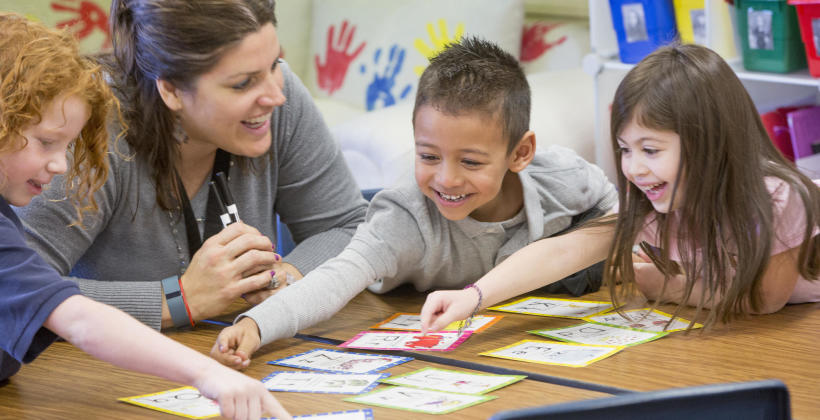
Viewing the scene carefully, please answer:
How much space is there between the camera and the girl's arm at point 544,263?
1.28 metres

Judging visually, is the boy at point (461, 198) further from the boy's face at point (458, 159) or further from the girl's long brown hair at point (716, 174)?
the girl's long brown hair at point (716, 174)

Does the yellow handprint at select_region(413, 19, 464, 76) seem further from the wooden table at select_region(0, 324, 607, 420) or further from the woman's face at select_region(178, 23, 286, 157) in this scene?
the wooden table at select_region(0, 324, 607, 420)

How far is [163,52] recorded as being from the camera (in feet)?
4.37

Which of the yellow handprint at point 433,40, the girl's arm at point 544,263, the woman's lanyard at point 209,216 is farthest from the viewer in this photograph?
the yellow handprint at point 433,40

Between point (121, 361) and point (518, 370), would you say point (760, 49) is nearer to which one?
point (518, 370)

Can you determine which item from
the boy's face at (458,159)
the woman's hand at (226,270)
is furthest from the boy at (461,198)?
the woman's hand at (226,270)

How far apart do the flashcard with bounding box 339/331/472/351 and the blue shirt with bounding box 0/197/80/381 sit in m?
0.40

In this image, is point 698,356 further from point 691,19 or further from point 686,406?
point 691,19

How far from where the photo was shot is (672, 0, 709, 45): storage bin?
2580mm

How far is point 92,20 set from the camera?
306 cm

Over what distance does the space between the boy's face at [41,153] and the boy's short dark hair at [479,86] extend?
20.7 inches

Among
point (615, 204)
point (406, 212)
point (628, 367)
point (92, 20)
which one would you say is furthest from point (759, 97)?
point (92, 20)

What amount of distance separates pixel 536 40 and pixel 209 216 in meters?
1.88

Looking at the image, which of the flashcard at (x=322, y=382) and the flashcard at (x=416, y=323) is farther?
the flashcard at (x=416, y=323)
